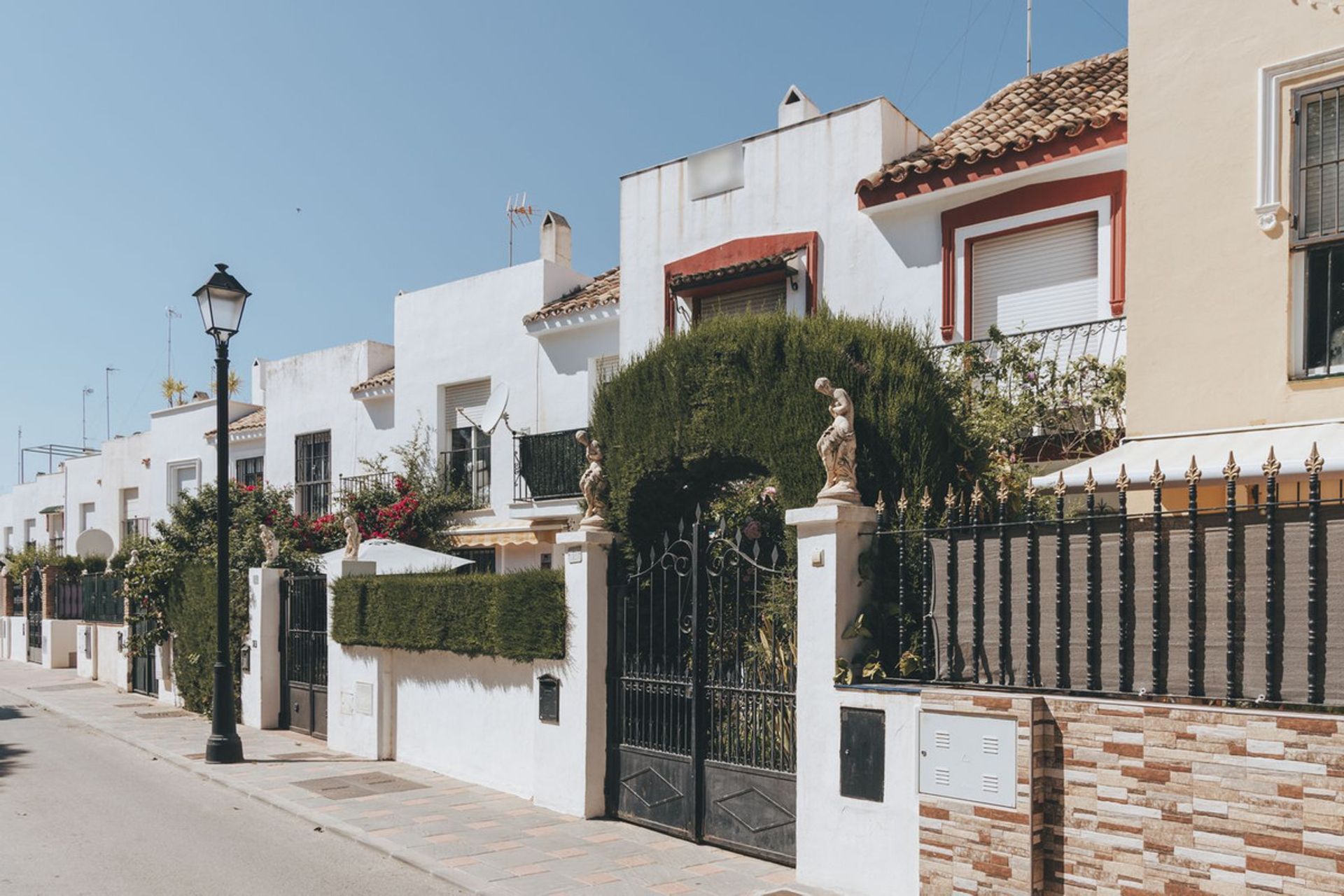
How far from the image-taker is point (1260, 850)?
549cm

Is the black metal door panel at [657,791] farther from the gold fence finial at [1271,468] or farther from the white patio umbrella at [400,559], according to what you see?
the white patio umbrella at [400,559]

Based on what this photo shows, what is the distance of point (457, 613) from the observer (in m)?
11.9

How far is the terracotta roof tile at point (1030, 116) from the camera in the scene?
1243cm

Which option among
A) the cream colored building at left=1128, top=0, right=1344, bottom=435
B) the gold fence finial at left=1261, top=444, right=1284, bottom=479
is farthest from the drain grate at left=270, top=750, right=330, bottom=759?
the gold fence finial at left=1261, top=444, right=1284, bottom=479

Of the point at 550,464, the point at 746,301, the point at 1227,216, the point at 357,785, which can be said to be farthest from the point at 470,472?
the point at 1227,216

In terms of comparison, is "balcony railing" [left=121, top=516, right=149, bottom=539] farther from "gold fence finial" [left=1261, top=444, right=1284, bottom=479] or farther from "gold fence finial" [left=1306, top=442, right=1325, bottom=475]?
"gold fence finial" [left=1306, top=442, right=1325, bottom=475]

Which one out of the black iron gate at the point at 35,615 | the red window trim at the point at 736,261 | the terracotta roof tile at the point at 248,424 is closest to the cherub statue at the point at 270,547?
the red window trim at the point at 736,261

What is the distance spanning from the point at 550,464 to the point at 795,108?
693 centimetres

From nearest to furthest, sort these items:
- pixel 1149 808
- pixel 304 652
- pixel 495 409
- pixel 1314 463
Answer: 1. pixel 1314 463
2. pixel 1149 808
3. pixel 304 652
4. pixel 495 409

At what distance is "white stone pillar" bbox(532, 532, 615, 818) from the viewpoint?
10016 mm

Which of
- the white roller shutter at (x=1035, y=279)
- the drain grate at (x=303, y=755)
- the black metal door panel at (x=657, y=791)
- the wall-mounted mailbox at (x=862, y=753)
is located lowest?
the drain grate at (x=303, y=755)

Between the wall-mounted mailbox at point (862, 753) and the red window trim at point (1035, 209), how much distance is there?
633 centimetres

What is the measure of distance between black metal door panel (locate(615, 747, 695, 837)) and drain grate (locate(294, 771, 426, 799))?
9.22 feet

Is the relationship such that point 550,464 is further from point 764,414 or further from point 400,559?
point 764,414
